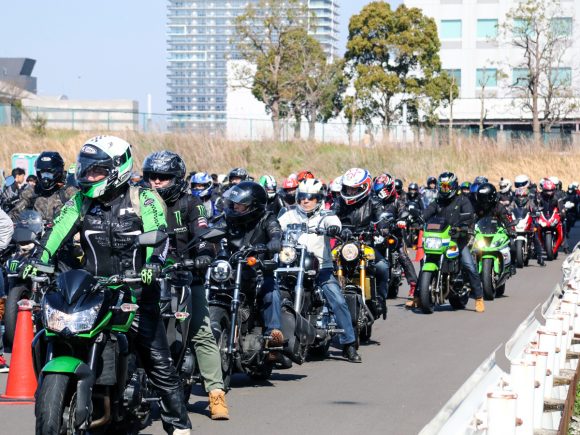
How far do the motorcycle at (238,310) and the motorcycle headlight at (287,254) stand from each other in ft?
2.40

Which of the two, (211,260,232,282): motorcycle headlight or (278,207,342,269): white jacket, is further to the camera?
(278,207,342,269): white jacket

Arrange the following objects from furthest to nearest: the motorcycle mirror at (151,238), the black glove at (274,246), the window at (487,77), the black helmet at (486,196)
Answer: the window at (487,77), the black helmet at (486,196), the black glove at (274,246), the motorcycle mirror at (151,238)

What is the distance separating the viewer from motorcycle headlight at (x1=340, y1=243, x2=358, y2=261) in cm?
1247

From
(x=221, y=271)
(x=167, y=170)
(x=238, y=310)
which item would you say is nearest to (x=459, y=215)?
(x=238, y=310)

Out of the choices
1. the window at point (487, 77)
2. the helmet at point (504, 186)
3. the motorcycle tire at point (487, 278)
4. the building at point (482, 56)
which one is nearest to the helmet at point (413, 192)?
the helmet at point (504, 186)

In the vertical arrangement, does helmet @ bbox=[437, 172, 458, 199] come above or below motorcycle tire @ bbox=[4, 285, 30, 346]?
above

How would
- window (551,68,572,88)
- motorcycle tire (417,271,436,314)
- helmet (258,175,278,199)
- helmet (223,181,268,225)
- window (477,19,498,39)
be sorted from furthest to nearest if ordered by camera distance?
window (477,19,498,39)
window (551,68,572,88)
helmet (258,175,278,199)
motorcycle tire (417,271,436,314)
helmet (223,181,268,225)

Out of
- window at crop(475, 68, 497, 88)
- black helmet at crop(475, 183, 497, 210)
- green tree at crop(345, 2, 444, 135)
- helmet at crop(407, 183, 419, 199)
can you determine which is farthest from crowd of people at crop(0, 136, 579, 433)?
window at crop(475, 68, 497, 88)

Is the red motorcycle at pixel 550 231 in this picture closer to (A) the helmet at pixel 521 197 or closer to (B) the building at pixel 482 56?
(A) the helmet at pixel 521 197

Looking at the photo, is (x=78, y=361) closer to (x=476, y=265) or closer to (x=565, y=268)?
(x=565, y=268)

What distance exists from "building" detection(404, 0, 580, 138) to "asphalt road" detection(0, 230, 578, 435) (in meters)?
62.9

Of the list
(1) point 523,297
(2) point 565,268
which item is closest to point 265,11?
(1) point 523,297

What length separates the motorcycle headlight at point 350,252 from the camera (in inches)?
491

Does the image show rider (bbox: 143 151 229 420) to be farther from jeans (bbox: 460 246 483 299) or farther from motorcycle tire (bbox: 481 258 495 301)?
motorcycle tire (bbox: 481 258 495 301)
